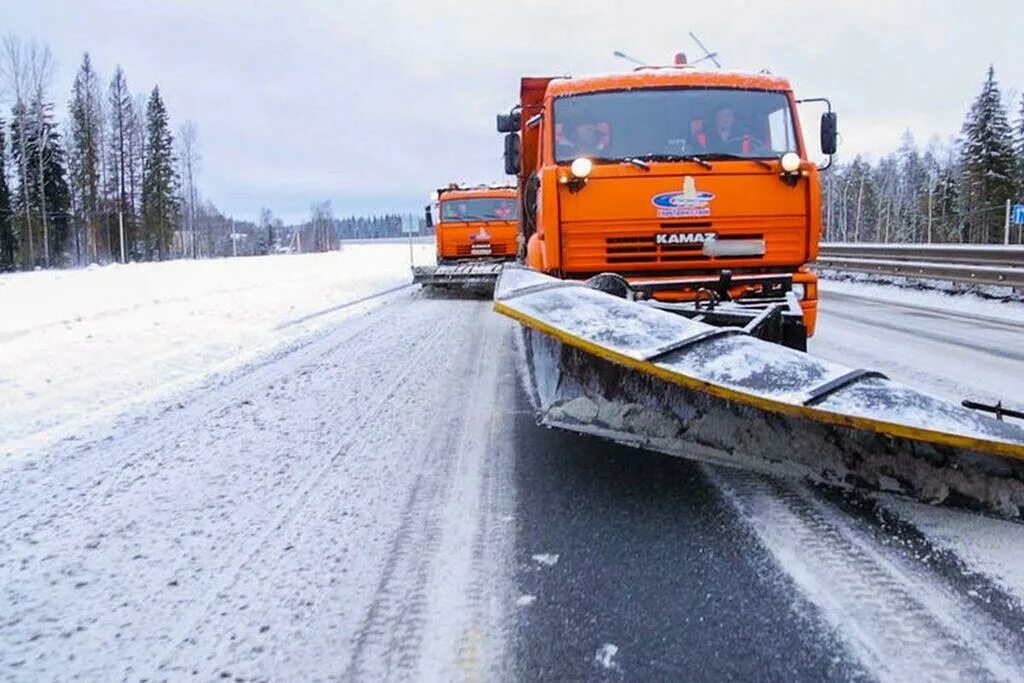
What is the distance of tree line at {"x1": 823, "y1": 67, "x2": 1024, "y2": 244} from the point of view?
4653cm

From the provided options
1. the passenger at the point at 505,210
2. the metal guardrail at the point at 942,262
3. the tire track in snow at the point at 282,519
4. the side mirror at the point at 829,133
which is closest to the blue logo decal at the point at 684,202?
the side mirror at the point at 829,133

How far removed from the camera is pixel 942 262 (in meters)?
17.5

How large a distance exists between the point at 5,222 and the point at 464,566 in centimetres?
5482

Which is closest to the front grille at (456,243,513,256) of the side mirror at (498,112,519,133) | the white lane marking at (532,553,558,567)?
the side mirror at (498,112,519,133)

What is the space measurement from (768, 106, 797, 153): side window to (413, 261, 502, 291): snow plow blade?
1001 cm

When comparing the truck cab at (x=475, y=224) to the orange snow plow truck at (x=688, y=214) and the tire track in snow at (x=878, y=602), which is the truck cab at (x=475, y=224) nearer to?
the orange snow plow truck at (x=688, y=214)

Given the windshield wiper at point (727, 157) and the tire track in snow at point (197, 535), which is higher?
the windshield wiper at point (727, 157)

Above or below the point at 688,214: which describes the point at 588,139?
above

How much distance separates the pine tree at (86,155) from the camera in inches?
2152

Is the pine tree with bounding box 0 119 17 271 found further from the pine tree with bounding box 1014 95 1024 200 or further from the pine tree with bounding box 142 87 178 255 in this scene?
the pine tree with bounding box 1014 95 1024 200

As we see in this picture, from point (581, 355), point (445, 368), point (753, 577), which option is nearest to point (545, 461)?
point (581, 355)

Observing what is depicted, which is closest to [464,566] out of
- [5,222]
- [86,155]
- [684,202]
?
[684,202]

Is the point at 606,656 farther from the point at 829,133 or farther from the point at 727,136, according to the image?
the point at 829,133

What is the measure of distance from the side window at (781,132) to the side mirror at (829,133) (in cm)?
57
